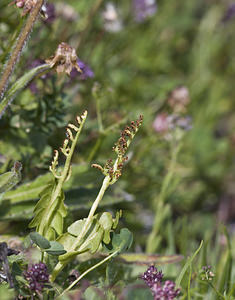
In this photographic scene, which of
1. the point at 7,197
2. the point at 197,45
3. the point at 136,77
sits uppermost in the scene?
the point at 197,45

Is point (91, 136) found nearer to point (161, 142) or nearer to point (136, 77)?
point (161, 142)

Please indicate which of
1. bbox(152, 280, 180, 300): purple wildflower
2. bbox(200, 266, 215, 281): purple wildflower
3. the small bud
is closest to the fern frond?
the small bud

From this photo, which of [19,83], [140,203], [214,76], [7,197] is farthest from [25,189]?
[214,76]

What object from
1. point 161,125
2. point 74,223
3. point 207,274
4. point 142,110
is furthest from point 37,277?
point 142,110

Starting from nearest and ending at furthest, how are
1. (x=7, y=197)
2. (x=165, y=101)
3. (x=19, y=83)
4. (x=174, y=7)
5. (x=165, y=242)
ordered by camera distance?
(x=19, y=83), (x=7, y=197), (x=165, y=242), (x=165, y=101), (x=174, y=7)

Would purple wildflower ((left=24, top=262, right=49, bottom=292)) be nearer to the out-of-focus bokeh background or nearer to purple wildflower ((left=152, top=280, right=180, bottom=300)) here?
purple wildflower ((left=152, top=280, right=180, bottom=300))

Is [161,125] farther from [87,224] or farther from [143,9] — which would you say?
[87,224]

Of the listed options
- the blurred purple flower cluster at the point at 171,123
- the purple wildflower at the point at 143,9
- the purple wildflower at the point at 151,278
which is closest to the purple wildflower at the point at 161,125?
the blurred purple flower cluster at the point at 171,123
